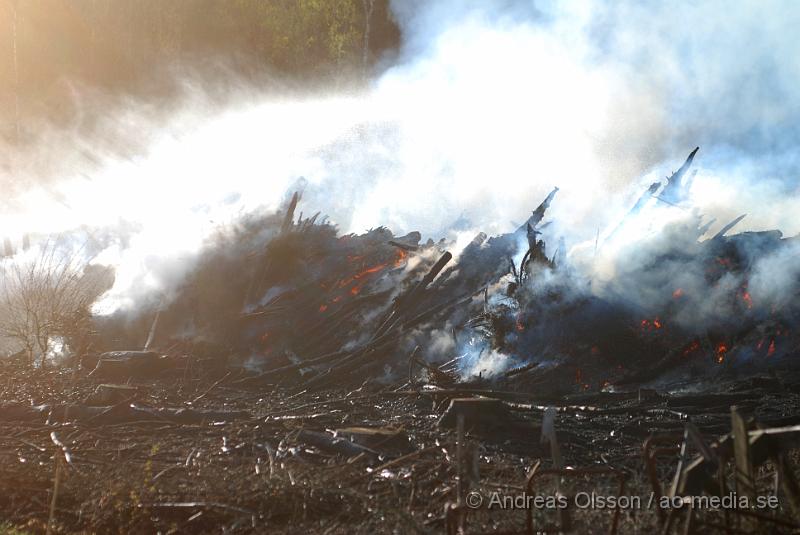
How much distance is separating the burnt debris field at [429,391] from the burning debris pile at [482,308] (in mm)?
54

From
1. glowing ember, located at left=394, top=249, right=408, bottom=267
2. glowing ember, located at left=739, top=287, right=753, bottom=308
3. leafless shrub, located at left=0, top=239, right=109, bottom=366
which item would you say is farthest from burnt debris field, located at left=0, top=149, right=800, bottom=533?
leafless shrub, located at left=0, top=239, right=109, bottom=366

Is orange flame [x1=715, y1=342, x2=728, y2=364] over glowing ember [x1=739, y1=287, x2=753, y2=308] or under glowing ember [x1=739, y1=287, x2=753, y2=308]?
under

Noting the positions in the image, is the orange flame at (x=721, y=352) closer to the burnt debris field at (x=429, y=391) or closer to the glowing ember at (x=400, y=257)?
the burnt debris field at (x=429, y=391)

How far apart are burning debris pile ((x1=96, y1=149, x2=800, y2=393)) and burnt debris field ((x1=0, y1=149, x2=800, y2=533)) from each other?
2.1 inches

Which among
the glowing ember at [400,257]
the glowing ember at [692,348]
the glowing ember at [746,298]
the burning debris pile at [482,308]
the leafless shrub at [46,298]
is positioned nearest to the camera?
the glowing ember at [692,348]

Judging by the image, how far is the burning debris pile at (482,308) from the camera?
43.5 feet

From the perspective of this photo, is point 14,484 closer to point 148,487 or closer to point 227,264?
point 148,487

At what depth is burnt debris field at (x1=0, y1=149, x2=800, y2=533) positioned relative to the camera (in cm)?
709

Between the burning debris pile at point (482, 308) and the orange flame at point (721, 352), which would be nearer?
the orange flame at point (721, 352)

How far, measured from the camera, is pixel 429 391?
473 inches

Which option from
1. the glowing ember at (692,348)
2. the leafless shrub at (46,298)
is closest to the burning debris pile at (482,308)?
the glowing ember at (692,348)

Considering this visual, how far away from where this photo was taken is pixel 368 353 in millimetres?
15312

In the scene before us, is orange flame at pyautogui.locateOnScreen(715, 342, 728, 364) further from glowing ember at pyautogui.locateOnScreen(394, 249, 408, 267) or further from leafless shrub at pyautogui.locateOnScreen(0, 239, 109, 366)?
leafless shrub at pyautogui.locateOnScreen(0, 239, 109, 366)

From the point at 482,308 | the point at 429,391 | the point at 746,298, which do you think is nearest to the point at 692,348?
the point at 746,298
